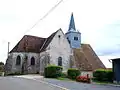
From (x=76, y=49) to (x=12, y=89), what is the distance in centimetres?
4208

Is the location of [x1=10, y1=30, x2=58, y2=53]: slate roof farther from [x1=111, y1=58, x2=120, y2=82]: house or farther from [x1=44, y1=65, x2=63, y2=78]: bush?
[x1=111, y1=58, x2=120, y2=82]: house

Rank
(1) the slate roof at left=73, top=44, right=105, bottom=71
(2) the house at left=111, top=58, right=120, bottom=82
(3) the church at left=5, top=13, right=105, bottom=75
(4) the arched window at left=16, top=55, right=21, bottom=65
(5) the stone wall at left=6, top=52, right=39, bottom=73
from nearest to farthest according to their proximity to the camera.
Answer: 1. (2) the house at left=111, top=58, right=120, bottom=82
2. (3) the church at left=5, top=13, right=105, bottom=75
3. (5) the stone wall at left=6, top=52, right=39, bottom=73
4. (4) the arched window at left=16, top=55, right=21, bottom=65
5. (1) the slate roof at left=73, top=44, right=105, bottom=71

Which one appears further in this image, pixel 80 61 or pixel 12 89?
pixel 80 61

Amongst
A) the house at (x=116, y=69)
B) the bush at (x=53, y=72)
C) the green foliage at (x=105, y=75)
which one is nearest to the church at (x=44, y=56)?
the bush at (x=53, y=72)

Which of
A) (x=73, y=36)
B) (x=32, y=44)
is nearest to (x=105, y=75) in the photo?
Answer: (x=32, y=44)

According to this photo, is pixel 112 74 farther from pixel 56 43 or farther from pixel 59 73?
pixel 56 43

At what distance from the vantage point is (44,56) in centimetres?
5100

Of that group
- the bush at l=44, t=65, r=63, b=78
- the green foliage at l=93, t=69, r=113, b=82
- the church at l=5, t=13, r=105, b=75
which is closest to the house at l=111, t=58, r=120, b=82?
the green foliage at l=93, t=69, r=113, b=82

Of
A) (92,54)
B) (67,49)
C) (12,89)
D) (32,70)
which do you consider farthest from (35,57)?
(12,89)

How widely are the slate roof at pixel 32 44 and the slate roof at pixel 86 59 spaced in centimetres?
682

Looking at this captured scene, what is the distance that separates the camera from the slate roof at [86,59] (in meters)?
52.9

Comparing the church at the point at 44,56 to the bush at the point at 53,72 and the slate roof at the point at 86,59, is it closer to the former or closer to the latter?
the slate roof at the point at 86,59

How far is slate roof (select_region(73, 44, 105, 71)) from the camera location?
2083 inches

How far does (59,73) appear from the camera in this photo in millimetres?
36688
